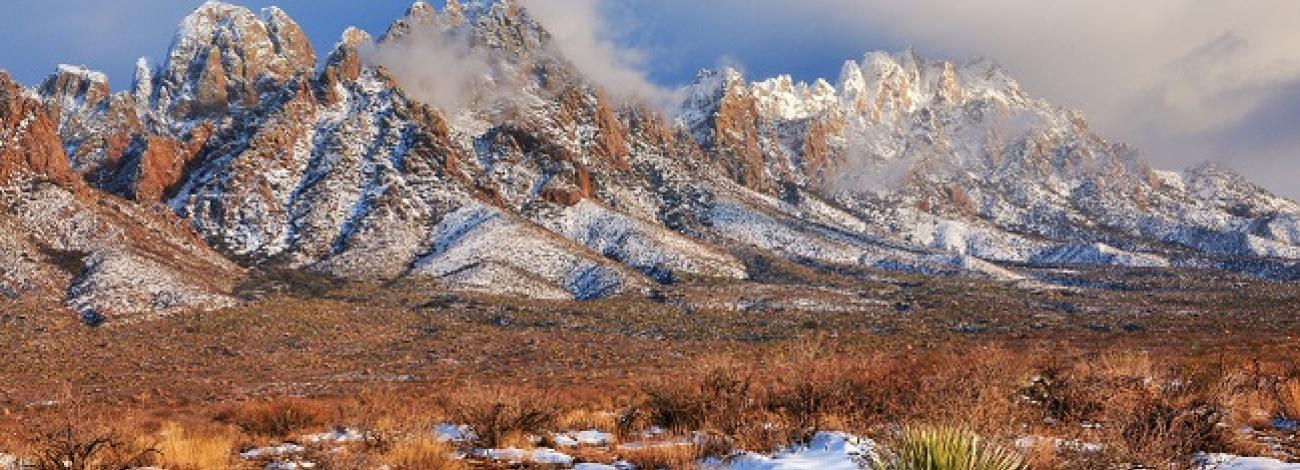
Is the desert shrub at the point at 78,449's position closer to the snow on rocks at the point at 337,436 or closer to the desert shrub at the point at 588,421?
the snow on rocks at the point at 337,436

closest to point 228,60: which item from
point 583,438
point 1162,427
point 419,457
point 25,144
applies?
point 25,144

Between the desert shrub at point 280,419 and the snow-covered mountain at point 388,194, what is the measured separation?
60.7m

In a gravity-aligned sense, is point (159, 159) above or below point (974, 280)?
above

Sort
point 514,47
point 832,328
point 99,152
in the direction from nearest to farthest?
point 832,328 → point 99,152 → point 514,47

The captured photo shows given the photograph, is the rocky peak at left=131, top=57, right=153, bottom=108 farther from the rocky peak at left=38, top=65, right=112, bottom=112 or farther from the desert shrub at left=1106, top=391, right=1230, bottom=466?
the desert shrub at left=1106, top=391, right=1230, bottom=466

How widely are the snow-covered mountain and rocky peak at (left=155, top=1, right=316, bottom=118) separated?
0.57 m

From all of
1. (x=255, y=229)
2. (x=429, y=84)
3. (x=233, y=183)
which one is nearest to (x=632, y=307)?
(x=255, y=229)

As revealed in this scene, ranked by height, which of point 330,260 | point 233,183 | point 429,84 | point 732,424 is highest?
point 429,84

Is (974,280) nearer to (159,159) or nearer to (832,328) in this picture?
(832,328)

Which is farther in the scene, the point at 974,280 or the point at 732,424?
the point at 974,280

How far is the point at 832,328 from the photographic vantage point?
6956cm

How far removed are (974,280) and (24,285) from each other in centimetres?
10564

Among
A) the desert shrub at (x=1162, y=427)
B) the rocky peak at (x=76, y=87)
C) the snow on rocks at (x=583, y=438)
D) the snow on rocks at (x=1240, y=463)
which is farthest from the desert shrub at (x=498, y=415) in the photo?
the rocky peak at (x=76, y=87)

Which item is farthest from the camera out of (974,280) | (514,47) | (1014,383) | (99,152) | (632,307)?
(514,47)
